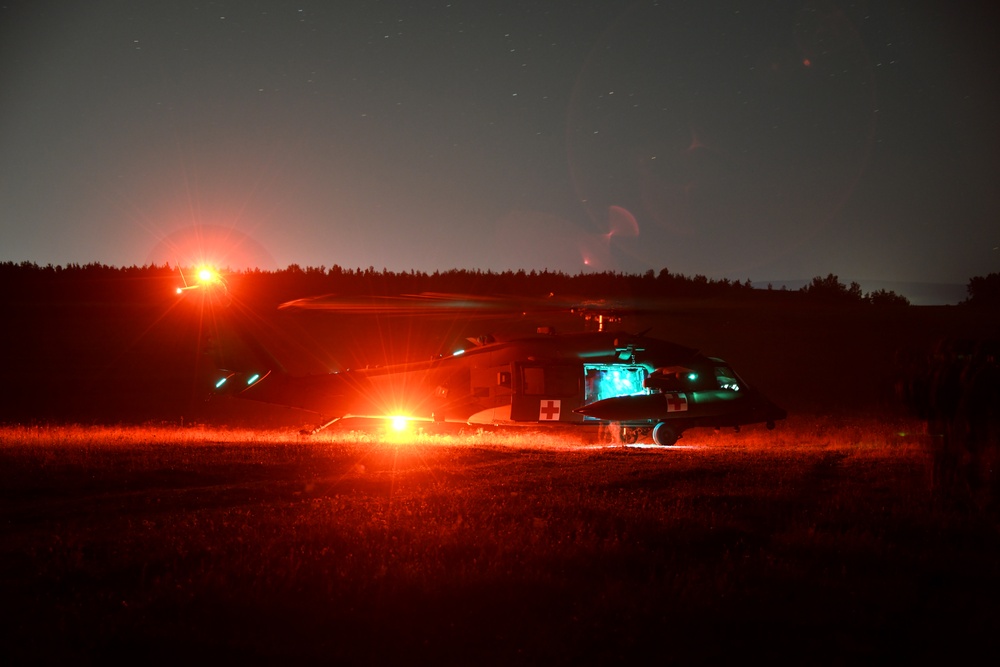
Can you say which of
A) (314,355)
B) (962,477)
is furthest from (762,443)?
(314,355)

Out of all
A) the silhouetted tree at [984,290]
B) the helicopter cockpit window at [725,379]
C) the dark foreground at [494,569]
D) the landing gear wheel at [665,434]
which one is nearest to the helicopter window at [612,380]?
the landing gear wheel at [665,434]

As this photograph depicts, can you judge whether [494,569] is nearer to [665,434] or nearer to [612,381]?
[612,381]

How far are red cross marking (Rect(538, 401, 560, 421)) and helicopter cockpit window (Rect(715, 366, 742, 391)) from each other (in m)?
4.43

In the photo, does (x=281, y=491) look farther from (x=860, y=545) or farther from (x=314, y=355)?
(x=314, y=355)

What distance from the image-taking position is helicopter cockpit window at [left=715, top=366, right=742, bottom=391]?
19562 millimetres

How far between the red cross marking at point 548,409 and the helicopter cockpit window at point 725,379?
4430mm

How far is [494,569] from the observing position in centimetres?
638

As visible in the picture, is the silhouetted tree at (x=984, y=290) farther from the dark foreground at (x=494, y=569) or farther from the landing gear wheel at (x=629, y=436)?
the dark foreground at (x=494, y=569)

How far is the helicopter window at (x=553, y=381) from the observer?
19422mm

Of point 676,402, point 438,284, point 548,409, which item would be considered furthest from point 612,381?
point 438,284

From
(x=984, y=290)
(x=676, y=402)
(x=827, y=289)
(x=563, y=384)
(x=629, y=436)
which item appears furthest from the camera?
(x=984, y=290)

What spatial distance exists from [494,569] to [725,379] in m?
14.7

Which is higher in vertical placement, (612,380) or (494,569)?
(612,380)

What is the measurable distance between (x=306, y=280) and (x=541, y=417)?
31259 mm
